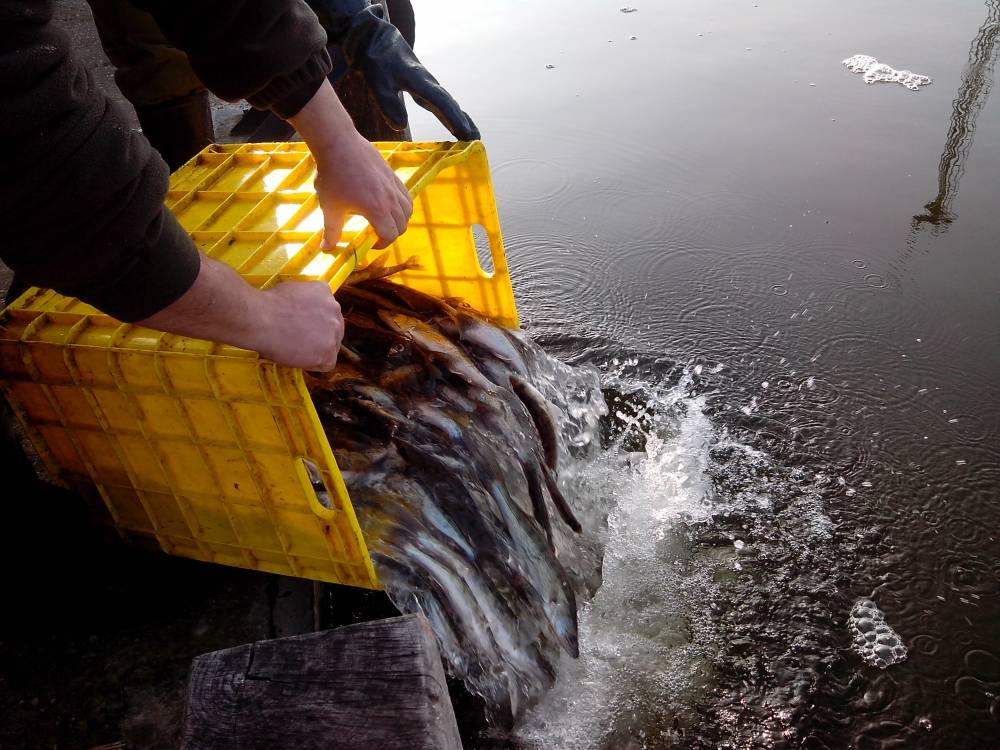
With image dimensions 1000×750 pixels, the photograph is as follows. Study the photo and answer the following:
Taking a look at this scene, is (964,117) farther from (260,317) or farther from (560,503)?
(260,317)

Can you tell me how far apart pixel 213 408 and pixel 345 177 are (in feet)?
2.21

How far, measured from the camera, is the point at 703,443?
9.50 feet

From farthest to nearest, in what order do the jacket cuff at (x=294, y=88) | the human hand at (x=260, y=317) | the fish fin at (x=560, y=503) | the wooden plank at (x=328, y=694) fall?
1. the fish fin at (x=560, y=503)
2. the jacket cuff at (x=294, y=88)
3. the human hand at (x=260, y=317)
4. the wooden plank at (x=328, y=694)

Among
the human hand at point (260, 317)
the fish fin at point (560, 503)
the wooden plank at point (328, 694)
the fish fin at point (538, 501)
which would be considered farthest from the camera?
the fish fin at point (560, 503)

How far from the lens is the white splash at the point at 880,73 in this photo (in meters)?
4.87

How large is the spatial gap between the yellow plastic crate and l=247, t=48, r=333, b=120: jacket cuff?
31cm

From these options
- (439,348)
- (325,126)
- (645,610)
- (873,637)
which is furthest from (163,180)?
(873,637)

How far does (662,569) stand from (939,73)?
4.31 m

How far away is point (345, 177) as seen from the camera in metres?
1.91

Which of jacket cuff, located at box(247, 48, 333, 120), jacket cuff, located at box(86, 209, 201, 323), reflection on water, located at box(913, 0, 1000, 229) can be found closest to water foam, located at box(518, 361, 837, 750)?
jacket cuff, located at box(86, 209, 201, 323)

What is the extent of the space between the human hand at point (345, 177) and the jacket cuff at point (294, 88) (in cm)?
3

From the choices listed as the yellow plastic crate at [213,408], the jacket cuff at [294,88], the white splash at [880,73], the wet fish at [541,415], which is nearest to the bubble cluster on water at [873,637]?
the wet fish at [541,415]

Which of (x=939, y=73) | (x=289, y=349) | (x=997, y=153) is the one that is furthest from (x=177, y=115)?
(x=939, y=73)

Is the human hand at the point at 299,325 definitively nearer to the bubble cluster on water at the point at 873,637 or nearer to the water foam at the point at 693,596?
the water foam at the point at 693,596
